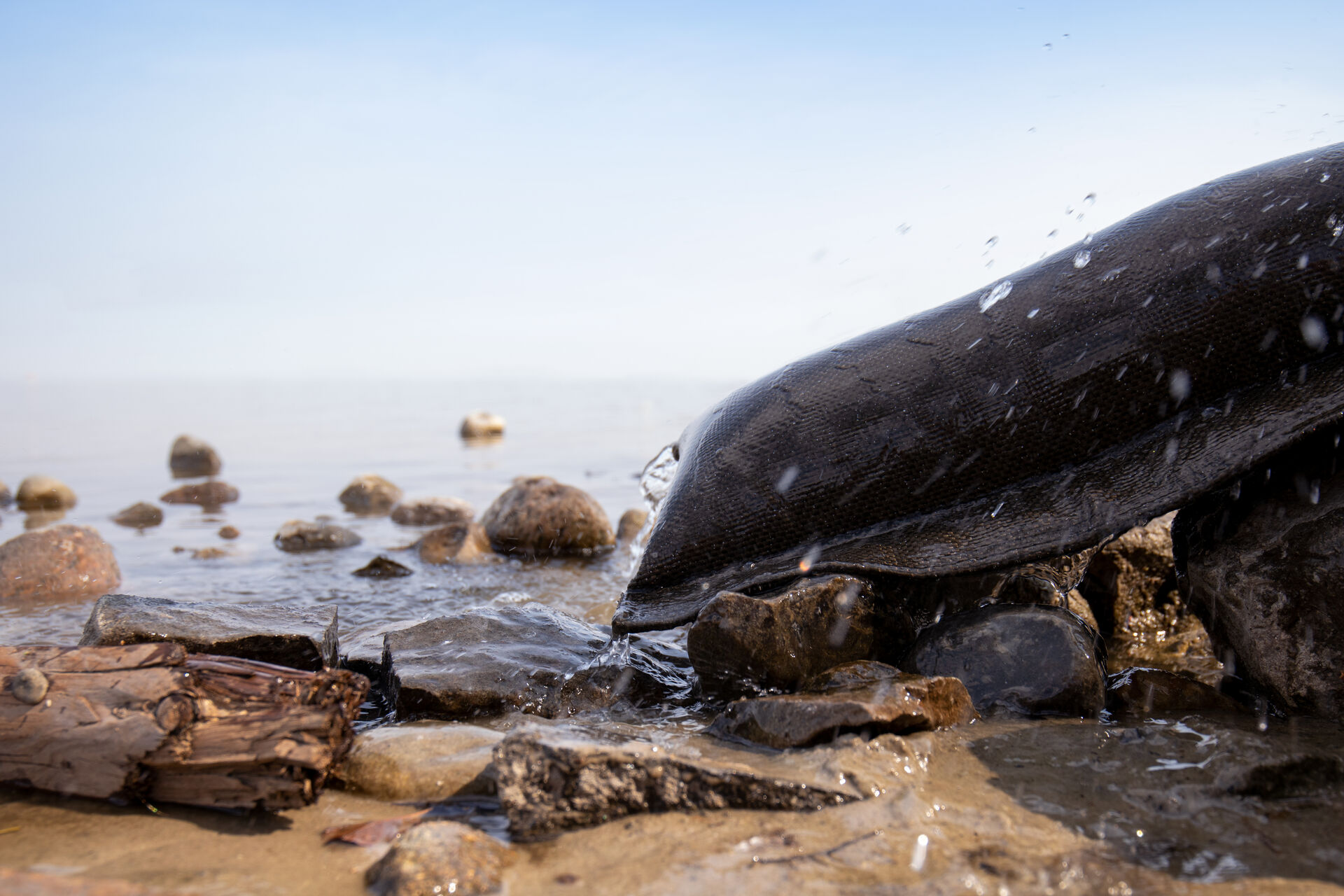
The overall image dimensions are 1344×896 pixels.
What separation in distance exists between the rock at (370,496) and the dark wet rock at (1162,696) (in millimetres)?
7231

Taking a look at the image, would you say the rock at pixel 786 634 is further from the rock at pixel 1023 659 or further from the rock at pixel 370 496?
the rock at pixel 370 496

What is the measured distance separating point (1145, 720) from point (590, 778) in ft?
5.84

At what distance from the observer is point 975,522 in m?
3.15

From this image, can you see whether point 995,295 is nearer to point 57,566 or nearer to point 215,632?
point 215,632

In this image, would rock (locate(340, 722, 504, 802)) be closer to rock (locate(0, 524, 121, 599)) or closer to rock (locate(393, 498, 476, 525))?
rock (locate(0, 524, 121, 599))

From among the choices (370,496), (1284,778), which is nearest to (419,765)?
(1284,778)

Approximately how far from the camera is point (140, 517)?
7.98 meters

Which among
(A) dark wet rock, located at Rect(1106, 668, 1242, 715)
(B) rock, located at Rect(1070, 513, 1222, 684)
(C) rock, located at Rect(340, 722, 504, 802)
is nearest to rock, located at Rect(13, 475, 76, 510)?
(C) rock, located at Rect(340, 722, 504, 802)

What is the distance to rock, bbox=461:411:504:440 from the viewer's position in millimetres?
18156

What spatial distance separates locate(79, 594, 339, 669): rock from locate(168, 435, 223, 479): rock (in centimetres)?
992

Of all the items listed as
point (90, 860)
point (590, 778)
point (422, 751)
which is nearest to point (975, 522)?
point (590, 778)

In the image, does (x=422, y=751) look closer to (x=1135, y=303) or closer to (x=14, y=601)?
(x=1135, y=303)

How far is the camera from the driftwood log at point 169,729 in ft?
6.71

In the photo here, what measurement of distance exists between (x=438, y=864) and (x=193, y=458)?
40.1ft
